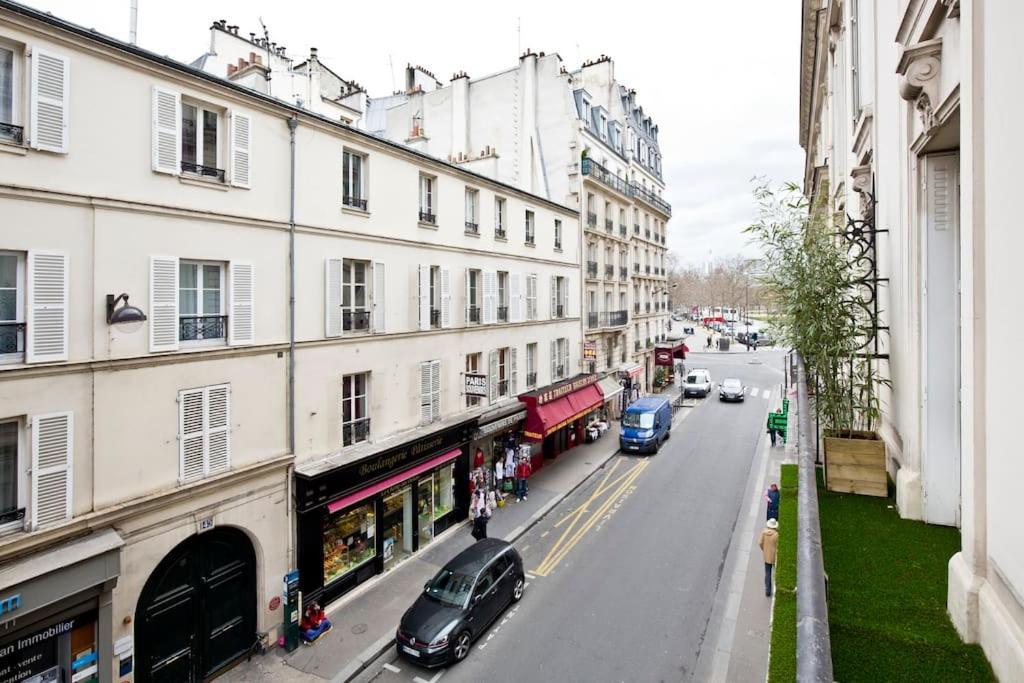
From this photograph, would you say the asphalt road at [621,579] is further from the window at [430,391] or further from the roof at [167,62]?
the roof at [167,62]

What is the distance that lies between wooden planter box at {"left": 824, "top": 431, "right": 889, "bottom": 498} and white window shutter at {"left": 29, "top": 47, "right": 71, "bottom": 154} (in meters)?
11.5

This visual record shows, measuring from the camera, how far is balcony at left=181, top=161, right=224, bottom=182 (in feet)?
33.4

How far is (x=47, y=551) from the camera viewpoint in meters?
8.23

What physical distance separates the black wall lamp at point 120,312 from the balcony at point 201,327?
117cm

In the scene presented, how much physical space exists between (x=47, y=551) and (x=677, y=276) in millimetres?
117367

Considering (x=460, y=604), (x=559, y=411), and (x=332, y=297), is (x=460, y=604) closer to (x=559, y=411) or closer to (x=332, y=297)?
(x=332, y=297)

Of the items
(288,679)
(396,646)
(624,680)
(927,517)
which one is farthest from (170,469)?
(927,517)

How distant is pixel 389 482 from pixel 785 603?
9.31 m

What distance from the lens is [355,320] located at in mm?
13734

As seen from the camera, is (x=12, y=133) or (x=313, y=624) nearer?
(x=12, y=133)

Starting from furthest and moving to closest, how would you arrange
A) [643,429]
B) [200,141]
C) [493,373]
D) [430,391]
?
[643,429], [493,373], [430,391], [200,141]

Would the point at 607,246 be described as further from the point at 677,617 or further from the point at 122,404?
the point at 122,404

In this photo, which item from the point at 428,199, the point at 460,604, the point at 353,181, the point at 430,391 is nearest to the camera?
the point at 460,604

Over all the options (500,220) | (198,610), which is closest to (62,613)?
(198,610)
